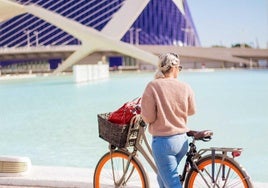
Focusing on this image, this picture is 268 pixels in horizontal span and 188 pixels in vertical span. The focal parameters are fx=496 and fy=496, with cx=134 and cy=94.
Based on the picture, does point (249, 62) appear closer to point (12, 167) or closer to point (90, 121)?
point (90, 121)

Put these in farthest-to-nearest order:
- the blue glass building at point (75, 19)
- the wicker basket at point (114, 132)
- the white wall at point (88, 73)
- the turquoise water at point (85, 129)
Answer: the blue glass building at point (75, 19), the white wall at point (88, 73), the turquoise water at point (85, 129), the wicker basket at point (114, 132)

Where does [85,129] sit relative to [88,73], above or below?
below

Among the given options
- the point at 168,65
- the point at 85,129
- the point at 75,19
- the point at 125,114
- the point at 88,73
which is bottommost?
the point at 85,129

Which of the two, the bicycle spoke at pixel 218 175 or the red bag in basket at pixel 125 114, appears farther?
the red bag in basket at pixel 125 114

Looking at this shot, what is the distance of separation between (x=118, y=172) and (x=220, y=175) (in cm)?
78

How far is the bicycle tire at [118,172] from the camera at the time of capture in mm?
3088

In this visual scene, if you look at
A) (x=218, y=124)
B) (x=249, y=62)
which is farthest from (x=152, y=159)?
(x=249, y=62)

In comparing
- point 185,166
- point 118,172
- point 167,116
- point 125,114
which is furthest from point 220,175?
point 118,172

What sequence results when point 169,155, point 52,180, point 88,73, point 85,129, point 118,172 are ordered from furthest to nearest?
point 88,73
point 85,129
point 52,180
point 118,172
point 169,155

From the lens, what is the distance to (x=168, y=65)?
2.77m

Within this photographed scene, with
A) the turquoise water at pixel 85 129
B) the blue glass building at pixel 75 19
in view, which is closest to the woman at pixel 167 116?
the turquoise water at pixel 85 129

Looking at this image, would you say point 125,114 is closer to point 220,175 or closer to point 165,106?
point 165,106

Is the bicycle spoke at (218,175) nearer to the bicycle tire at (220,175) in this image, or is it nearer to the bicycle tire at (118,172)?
the bicycle tire at (220,175)

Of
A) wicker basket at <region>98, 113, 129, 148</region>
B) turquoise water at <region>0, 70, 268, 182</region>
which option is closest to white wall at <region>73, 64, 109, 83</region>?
turquoise water at <region>0, 70, 268, 182</region>
